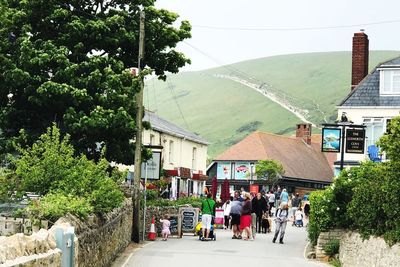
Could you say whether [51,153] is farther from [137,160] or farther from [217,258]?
[137,160]

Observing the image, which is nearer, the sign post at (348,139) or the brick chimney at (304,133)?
the sign post at (348,139)

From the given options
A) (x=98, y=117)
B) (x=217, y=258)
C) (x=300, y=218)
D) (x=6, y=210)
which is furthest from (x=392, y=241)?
(x=300, y=218)

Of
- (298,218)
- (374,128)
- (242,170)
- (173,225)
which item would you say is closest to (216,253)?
(173,225)

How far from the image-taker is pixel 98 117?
85.7 feet

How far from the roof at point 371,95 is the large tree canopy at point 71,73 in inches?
856

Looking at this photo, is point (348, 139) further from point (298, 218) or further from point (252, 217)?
point (298, 218)

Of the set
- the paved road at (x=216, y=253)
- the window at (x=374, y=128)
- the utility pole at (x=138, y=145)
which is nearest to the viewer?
the paved road at (x=216, y=253)

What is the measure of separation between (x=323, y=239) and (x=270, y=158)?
5936 cm

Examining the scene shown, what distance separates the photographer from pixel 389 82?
48.2m

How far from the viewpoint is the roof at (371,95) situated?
48.0 meters

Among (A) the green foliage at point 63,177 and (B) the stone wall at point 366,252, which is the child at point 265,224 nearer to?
(B) the stone wall at point 366,252

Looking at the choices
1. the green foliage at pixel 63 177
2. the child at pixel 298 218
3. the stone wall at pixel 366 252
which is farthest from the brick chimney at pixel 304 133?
the green foliage at pixel 63 177

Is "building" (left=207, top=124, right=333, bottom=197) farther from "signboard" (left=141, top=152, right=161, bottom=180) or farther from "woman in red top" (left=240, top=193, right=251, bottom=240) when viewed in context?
"signboard" (left=141, top=152, right=161, bottom=180)

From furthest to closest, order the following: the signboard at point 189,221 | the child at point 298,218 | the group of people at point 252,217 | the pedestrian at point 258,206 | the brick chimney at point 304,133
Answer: the brick chimney at point 304,133 → the child at point 298,218 → the pedestrian at point 258,206 → the signboard at point 189,221 → the group of people at point 252,217
